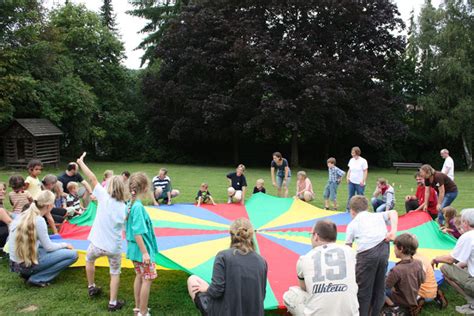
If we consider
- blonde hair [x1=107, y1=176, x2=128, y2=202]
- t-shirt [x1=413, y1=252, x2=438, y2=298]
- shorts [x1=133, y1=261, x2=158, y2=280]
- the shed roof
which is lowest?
t-shirt [x1=413, y1=252, x2=438, y2=298]

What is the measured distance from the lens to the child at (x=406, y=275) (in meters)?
4.32

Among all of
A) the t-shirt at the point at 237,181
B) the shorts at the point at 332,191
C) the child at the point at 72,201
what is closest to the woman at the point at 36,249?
the child at the point at 72,201

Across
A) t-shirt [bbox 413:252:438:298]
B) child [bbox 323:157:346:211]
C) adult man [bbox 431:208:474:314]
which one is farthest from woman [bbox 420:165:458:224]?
t-shirt [bbox 413:252:438:298]

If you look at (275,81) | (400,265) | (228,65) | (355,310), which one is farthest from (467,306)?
(228,65)

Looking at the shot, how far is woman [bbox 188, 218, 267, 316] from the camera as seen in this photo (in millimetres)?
3164

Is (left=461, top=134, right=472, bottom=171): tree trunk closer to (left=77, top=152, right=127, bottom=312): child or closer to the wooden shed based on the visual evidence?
the wooden shed

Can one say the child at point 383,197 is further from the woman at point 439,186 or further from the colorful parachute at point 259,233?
the colorful parachute at point 259,233

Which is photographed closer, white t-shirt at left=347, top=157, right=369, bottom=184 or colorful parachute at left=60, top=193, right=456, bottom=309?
colorful parachute at left=60, top=193, right=456, bottom=309

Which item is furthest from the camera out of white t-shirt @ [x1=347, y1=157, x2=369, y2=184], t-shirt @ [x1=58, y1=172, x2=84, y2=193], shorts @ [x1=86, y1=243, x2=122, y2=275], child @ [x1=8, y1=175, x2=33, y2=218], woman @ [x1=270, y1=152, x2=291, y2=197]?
woman @ [x1=270, y1=152, x2=291, y2=197]

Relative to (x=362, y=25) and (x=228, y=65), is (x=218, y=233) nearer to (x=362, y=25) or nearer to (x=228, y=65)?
(x=228, y=65)

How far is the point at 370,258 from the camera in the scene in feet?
13.2

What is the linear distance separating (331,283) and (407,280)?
5.54 ft

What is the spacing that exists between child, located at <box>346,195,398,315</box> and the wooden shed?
18.1 metres

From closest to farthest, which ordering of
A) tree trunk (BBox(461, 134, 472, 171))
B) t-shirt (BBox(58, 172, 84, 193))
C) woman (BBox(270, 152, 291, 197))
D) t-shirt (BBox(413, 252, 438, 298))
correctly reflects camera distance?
t-shirt (BBox(413, 252, 438, 298)) < t-shirt (BBox(58, 172, 84, 193)) < woman (BBox(270, 152, 291, 197)) < tree trunk (BBox(461, 134, 472, 171))
